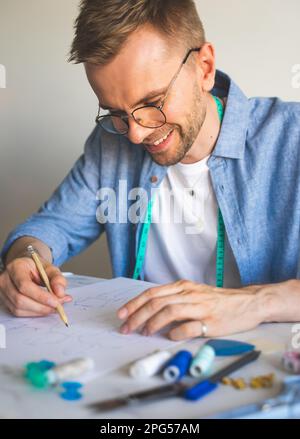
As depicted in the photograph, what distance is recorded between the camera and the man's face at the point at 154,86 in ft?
3.40

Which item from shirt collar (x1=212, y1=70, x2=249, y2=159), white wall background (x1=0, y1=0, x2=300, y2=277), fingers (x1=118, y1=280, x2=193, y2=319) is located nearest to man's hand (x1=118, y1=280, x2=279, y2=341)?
fingers (x1=118, y1=280, x2=193, y2=319)

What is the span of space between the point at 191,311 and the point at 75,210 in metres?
Result: 0.69

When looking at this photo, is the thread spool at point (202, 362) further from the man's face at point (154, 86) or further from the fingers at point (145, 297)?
the man's face at point (154, 86)

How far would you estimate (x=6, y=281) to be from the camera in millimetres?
1019

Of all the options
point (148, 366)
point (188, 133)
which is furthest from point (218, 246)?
point (148, 366)

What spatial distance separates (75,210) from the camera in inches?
55.6

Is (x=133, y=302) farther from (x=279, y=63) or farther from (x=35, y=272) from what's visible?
(x=279, y=63)

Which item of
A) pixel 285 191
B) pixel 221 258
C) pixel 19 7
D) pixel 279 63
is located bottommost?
pixel 221 258

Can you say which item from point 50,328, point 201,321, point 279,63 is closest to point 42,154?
point 279,63

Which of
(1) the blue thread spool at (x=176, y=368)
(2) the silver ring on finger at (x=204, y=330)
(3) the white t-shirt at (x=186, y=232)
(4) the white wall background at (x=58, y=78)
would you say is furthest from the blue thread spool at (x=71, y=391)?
(4) the white wall background at (x=58, y=78)

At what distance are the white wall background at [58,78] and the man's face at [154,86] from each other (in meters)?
0.57

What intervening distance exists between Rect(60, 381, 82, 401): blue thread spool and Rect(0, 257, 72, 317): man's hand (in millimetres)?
280

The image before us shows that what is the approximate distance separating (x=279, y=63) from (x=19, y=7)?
1.00m

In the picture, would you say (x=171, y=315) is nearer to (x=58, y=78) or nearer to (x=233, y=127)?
(x=233, y=127)
